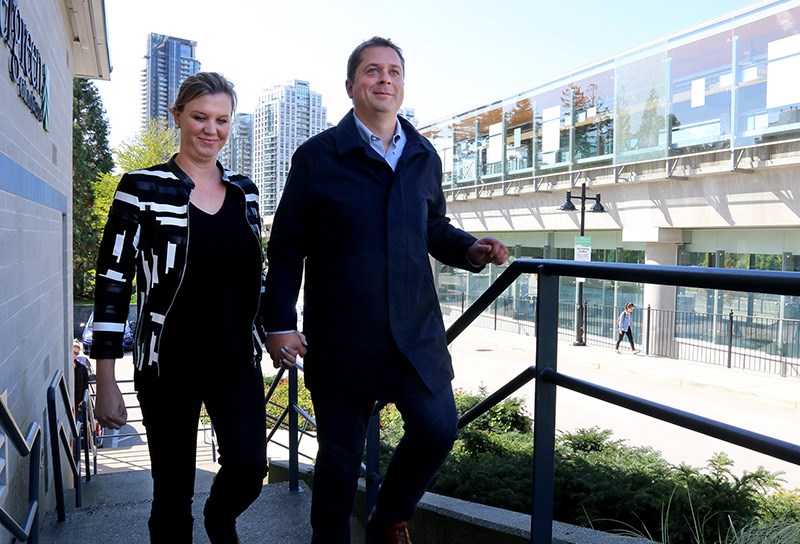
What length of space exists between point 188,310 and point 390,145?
2.84ft

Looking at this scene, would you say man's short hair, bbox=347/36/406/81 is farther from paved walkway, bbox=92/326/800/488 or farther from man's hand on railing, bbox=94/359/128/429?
man's hand on railing, bbox=94/359/128/429

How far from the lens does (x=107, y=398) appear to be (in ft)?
7.68

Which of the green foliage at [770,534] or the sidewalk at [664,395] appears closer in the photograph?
the green foliage at [770,534]

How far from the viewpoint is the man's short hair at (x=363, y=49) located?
2391 millimetres

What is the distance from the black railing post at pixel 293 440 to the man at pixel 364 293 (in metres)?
1.65

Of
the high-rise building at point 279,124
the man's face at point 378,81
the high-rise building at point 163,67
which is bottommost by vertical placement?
the man's face at point 378,81

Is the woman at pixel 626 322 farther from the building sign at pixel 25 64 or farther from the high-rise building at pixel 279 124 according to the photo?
the high-rise building at pixel 279 124

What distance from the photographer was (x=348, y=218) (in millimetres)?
2232

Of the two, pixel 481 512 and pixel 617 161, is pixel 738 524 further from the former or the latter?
pixel 617 161

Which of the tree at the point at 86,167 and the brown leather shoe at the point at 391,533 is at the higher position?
the tree at the point at 86,167

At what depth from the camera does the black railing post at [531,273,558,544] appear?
226 centimetres

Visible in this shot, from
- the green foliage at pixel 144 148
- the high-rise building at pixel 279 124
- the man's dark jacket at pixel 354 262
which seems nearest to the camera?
the man's dark jacket at pixel 354 262

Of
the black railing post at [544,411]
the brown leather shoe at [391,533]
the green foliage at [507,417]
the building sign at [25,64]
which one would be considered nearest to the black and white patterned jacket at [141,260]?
the brown leather shoe at [391,533]

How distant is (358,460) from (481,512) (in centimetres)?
90
